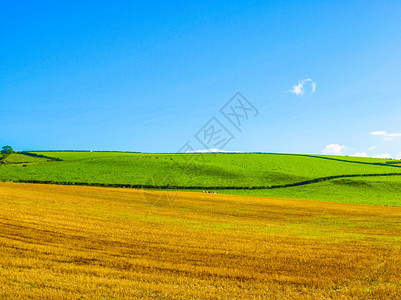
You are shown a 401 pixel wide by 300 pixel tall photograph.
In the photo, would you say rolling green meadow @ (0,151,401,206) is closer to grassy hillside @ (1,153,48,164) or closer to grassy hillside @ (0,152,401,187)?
grassy hillside @ (0,152,401,187)

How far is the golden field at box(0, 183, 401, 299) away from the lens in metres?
10.1

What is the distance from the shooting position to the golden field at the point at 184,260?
33.2 ft

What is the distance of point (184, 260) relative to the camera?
43.4 ft

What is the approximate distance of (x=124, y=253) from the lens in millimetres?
13922

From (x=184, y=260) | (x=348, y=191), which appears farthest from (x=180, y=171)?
(x=184, y=260)

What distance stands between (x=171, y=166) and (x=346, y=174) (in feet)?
144

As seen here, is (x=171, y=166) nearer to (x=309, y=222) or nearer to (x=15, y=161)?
(x=15, y=161)

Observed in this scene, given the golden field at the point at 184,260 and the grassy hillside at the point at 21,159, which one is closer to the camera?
the golden field at the point at 184,260

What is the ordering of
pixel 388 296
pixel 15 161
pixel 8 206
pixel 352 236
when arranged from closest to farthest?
pixel 388 296
pixel 352 236
pixel 8 206
pixel 15 161

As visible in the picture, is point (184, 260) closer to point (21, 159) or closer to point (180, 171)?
point (180, 171)

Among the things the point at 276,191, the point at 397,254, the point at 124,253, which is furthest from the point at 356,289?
the point at 276,191

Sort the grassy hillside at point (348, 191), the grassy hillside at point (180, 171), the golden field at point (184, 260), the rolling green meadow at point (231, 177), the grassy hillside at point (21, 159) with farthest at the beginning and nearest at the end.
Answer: the grassy hillside at point (21, 159), the grassy hillside at point (180, 171), the rolling green meadow at point (231, 177), the grassy hillside at point (348, 191), the golden field at point (184, 260)

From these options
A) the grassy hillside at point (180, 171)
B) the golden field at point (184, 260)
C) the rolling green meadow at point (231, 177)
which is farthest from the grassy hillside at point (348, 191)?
the golden field at point (184, 260)

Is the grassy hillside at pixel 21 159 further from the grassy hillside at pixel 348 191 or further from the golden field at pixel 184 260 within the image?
the golden field at pixel 184 260
